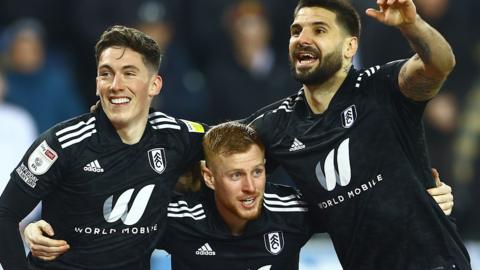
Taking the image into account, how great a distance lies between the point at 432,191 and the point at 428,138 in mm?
3677

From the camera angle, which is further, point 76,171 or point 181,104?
point 181,104

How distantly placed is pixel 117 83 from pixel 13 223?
87cm

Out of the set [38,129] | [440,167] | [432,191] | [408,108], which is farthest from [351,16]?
[38,129]

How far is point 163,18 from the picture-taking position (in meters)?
9.45

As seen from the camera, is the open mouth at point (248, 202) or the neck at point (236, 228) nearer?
the open mouth at point (248, 202)

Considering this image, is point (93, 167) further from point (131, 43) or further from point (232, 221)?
point (232, 221)

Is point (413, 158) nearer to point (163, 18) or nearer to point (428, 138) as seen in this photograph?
point (428, 138)

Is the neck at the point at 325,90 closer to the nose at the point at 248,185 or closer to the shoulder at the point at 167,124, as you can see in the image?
the nose at the point at 248,185

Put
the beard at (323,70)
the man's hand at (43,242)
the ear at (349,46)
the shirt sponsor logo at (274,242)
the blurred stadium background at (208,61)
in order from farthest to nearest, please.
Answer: the blurred stadium background at (208,61)
the shirt sponsor logo at (274,242)
the ear at (349,46)
the beard at (323,70)
the man's hand at (43,242)

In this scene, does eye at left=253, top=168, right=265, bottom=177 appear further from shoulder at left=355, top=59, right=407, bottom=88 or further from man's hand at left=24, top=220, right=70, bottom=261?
man's hand at left=24, top=220, right=70, bottom=261

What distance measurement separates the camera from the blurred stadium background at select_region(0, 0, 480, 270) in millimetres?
9055

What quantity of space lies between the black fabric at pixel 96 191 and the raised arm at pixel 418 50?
1371mm

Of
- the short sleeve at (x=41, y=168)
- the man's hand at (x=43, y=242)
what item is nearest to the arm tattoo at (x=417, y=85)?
the short sleeve at (x=41, y=168)

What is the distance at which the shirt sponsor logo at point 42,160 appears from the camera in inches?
210
